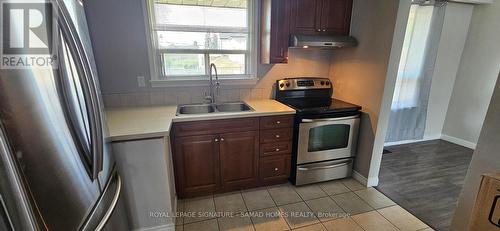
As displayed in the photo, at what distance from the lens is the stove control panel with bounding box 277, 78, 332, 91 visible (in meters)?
2.74

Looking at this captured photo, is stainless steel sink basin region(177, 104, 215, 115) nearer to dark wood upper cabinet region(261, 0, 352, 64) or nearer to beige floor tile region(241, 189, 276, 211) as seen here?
dark wood upper cabinet region(261, 0, 352, 64)

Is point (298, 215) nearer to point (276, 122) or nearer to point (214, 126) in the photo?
point (276, 122)

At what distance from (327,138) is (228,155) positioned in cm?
111

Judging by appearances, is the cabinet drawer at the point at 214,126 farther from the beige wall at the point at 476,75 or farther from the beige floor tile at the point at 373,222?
the beige wall at the point at 476,75

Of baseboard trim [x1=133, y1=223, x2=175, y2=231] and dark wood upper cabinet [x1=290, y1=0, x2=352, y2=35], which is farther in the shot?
dark wood upper cabinet [x1=290, y1=0, x2=352, y2=35]

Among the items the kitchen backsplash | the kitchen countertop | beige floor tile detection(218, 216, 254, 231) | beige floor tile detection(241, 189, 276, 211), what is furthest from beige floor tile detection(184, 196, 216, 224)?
the kitchen backsplash

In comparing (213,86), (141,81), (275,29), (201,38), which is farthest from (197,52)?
(275,29)

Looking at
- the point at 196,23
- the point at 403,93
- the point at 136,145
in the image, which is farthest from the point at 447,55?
the point at 136,145

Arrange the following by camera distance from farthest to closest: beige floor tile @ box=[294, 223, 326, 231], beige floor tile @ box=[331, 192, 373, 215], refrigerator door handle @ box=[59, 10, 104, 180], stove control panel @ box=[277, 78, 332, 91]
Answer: stove control panel @ box=[277, 78, 332, 91]
beige floor tile @ box=[331, 192, 373, 215]
beige floor tile @ box=[294, 223, 326, 231]
refrigerator door handle @ box=[59, 10, 104, 180]

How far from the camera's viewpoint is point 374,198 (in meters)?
2.29

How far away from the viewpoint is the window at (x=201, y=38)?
7.73ft

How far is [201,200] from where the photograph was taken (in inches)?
88.9

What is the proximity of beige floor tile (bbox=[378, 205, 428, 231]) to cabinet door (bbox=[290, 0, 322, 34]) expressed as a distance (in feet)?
6.47

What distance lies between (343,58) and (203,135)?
1.93 meters
